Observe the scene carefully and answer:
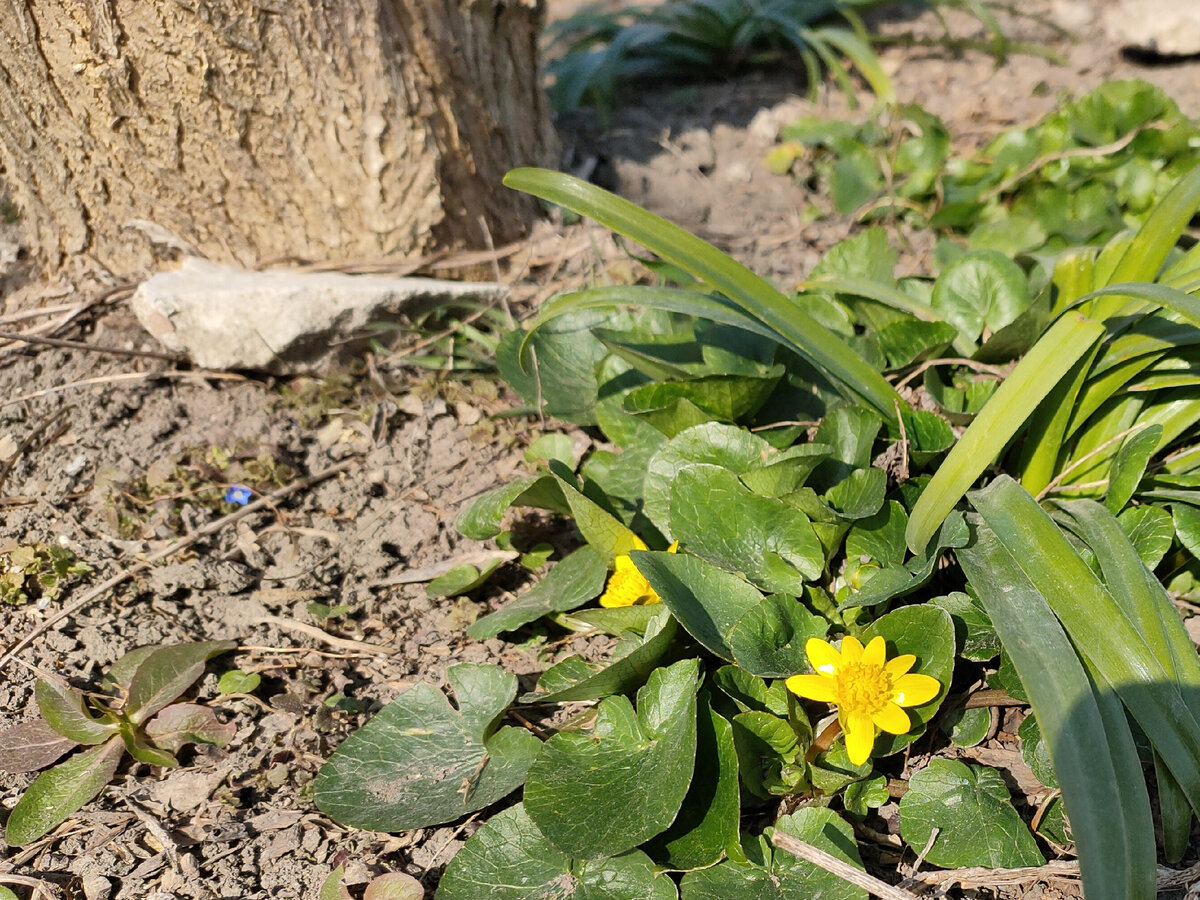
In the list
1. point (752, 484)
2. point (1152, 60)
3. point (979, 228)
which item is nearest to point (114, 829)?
point (752, 484)

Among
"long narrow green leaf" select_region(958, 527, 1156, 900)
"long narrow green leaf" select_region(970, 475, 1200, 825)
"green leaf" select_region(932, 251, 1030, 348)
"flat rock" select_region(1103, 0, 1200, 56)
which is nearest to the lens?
"long narrow green leaf" select_region(958, 527, 1156, 900)

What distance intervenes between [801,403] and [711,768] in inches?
30.9

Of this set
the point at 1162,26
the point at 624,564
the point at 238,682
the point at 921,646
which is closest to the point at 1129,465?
the point at 921,646

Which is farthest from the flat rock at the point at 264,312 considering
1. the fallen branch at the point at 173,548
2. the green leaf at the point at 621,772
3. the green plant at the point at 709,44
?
the green plant at the point at 709,44

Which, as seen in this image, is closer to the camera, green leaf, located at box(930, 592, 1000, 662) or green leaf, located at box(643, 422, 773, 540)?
green leaf, located at box(930, 592, 1000, 662)

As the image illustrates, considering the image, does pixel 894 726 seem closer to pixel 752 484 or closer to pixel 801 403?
pixel 752 484

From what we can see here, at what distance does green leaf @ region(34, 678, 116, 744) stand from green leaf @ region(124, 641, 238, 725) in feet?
0.16

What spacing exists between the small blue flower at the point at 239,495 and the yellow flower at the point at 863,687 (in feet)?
3.97

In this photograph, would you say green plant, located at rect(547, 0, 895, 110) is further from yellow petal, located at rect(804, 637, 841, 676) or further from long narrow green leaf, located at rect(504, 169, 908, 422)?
yellow petal, located at rect(804, 637, 841, 676)

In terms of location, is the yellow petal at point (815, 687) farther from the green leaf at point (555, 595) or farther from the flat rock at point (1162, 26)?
the flat rock at point (1162, 26)

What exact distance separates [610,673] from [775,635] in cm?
26

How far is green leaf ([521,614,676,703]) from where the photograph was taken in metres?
1.33

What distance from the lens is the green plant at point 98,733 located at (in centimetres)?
136

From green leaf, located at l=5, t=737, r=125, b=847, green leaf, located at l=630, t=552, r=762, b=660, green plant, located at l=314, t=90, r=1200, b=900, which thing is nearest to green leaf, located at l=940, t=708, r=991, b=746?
green plant, located at l=314, t=90, r=1200, b=900
